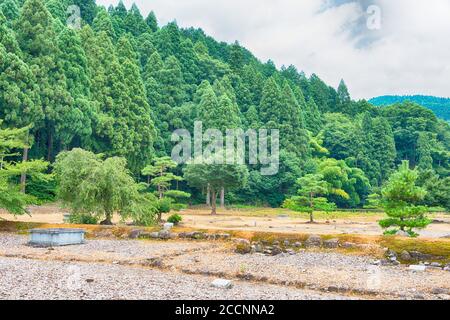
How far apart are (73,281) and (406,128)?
75.3 metres

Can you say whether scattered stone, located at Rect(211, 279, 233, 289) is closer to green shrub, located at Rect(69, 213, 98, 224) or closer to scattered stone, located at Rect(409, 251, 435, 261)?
scattered stone, located at Rect(409, 251, 435, 261)

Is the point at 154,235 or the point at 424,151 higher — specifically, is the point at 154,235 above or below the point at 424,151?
below

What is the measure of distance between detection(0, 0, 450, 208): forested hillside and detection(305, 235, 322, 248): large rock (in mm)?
22549

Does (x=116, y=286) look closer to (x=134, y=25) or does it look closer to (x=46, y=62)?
(x=46, y=62)

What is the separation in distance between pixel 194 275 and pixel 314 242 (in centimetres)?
560

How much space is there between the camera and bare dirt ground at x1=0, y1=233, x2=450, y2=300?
897 cm

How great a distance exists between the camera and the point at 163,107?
4956cm

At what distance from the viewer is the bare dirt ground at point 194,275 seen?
8.97 m

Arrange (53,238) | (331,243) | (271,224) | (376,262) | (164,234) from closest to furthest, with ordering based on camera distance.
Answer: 1. (376,262)
2. (331,243)
3. (53,238)
4. (164,234)
5. (271,224)

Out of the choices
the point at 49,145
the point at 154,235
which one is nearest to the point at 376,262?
the point at 154,235

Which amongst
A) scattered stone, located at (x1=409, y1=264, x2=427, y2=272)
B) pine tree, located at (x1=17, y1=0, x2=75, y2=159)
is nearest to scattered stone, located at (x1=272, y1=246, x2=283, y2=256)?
scattered stone, located at (x1=409, y1=264, x2=427, y2=272)

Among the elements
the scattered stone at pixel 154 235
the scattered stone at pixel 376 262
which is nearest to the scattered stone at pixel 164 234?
the scattered stone at pixel 154 235

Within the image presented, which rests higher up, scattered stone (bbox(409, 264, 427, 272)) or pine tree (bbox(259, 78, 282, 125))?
pine tree (bbox(259, 78, 282, 125))

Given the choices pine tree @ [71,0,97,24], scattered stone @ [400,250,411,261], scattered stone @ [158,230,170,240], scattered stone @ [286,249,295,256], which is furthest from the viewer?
pine tree @ [71,0,97,24]
